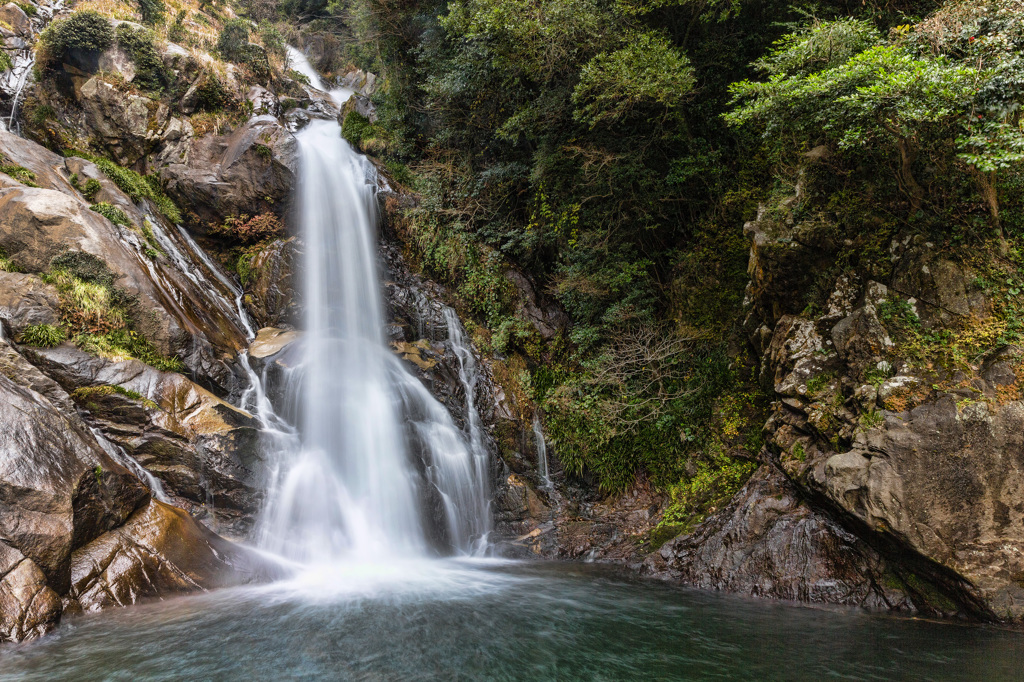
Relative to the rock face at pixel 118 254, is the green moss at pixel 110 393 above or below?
below

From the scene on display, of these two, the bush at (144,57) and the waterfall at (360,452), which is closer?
the waterfall at (360,452)

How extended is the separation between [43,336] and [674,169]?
11.8 metres

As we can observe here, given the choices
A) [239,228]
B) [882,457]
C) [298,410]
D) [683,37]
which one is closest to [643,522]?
[882,457]

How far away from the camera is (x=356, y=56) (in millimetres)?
20016

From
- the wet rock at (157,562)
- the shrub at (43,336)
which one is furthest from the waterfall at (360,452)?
the shrub at (43,336)

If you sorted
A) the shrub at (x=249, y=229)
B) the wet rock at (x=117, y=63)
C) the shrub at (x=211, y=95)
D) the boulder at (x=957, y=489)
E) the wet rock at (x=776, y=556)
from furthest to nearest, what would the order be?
the shrub at (x=211, y=95) → the wet rock at (x=117, y=63) → the shrub at (x=249, y=229) → the wet rock at (x=776, y=556) → the boulder at (x=957, y=489)

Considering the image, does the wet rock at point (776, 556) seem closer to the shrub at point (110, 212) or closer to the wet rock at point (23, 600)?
the wet rock at point (23, 600)

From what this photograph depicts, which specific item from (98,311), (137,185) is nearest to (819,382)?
(98,311)

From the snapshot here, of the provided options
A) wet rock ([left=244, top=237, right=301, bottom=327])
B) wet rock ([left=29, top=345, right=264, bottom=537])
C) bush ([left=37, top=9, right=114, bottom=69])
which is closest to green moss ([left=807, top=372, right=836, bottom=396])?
wet rock ([left=29, top=345, right=264, bottom=537])

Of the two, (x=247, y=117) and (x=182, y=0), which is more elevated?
(x=182, y=0)

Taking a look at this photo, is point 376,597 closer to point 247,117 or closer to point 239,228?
point 239,228

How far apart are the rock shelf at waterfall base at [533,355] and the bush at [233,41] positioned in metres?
1.79

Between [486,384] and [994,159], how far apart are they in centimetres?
930

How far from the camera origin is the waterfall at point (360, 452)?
8805 millimetres
